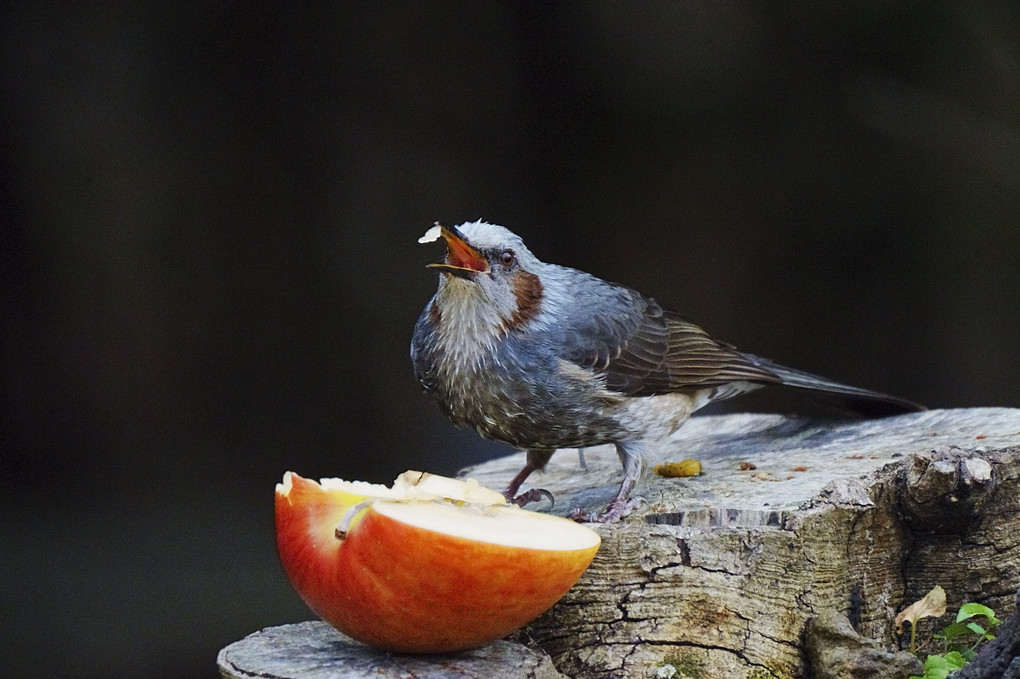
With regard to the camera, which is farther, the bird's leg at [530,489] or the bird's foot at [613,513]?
the bird's leg at [530,489]

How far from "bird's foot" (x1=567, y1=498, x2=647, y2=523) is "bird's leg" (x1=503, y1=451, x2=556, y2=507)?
0.40 meters

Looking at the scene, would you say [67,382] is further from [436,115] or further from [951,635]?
[951,635]

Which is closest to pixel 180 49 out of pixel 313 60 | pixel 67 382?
pixel 313 60

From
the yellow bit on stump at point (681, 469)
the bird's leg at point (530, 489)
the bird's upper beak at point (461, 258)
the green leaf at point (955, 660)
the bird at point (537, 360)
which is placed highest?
the bird's upper beak at point (461, 258)

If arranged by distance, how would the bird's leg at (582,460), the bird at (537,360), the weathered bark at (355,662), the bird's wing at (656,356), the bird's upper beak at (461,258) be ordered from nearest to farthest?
the weathered bark at (355,662)
the bird's upper beak at (461,258)
the bird at (537,360)
the bird's wing at (656,356)
the bird's leg at (582,460)

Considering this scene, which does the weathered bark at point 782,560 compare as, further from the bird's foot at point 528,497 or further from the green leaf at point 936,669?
the green leaf at point 936,669

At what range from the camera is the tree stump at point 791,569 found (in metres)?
2.70

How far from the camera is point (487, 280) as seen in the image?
315cm

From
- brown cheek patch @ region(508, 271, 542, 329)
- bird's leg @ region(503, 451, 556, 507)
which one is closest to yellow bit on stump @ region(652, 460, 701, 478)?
bird's leg @ region(503, 451, 556, 507)

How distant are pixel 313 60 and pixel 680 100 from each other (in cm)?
207

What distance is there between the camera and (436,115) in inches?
233

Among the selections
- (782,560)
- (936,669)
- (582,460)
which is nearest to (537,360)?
(782,560)

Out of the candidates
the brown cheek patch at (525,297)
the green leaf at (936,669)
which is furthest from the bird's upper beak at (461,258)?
the green leaf at (936,669)

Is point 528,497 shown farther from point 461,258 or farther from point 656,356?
point 461,258
